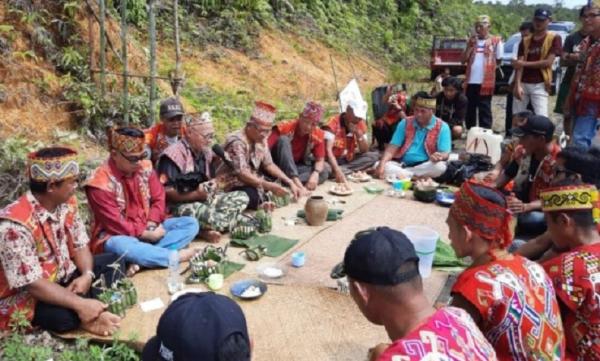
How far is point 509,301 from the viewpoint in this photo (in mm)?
1871

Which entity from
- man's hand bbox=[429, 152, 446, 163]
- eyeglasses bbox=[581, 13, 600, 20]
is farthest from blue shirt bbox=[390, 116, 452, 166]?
eyeglasses bbox=[581, 13, 600, 20]

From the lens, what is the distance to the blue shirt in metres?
6.33

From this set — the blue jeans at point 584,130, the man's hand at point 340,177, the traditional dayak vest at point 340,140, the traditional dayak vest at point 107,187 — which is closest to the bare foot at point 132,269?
the traditional dayak vest at point 107,187

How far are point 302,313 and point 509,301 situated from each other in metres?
1.61

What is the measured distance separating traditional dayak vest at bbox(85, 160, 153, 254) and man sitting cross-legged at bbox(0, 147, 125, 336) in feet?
1.52

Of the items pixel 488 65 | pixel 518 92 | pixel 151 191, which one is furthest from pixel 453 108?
pixel 151 191

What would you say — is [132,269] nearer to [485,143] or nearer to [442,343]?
[442,343]

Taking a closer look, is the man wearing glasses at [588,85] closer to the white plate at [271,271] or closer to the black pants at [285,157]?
the black pants at [285,157]

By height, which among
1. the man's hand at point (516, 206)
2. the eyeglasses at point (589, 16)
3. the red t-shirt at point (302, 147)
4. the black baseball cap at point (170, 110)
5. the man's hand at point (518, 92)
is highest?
the eyeglasses at point (589, 16)

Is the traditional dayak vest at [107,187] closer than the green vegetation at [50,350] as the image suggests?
No

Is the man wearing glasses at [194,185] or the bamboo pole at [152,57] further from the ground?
the bamboo pole at [152,57]

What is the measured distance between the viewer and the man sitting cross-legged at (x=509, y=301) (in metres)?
1.87

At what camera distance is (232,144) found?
4938 mm

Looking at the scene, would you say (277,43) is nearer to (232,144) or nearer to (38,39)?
(38,39)
